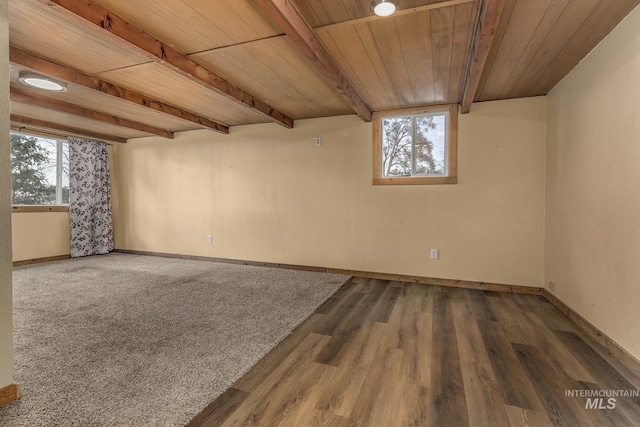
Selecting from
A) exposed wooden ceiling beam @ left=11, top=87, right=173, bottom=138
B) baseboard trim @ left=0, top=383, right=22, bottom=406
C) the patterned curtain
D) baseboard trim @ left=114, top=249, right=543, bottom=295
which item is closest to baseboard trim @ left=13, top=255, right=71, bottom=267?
the patterned curtain

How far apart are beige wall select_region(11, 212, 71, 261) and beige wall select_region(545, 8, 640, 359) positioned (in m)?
7.37

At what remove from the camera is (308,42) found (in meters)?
2.05

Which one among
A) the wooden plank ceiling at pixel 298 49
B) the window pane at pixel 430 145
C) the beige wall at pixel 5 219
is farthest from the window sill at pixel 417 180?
the beige wall at pixel 5 219

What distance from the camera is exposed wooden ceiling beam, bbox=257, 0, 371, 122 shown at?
170cm

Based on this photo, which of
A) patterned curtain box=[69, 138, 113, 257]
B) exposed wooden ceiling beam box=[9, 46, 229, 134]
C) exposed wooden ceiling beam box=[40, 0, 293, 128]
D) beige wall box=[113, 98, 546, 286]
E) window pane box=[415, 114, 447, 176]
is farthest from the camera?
patterned curtain box=[69, 138, 113, 257]

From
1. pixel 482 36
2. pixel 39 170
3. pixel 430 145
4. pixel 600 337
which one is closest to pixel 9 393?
pixel 482 36

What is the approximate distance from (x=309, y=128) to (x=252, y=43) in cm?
213

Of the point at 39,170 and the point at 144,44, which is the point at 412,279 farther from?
the point at 39,170

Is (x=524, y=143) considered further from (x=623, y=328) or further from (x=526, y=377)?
(x=526, y=377)

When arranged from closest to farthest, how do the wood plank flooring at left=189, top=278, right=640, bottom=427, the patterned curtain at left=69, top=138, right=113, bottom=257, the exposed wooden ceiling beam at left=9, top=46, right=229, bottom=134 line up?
1. the wood plank flooring at left=189, top=278, right=640, bottom=427
2. the exposed wooden ceiling beam at left=9, top=46, right=229, bottom=134
3. the patterned curtain at left=69, top=138, right=113, bottom=257

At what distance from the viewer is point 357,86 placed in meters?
3.11

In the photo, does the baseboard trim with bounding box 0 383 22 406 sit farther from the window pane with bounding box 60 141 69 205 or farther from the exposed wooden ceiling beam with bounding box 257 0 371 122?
the window pane with bounding box 60 141 69 205

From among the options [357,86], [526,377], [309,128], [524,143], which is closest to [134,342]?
[526,377]

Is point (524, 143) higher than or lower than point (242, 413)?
higher
